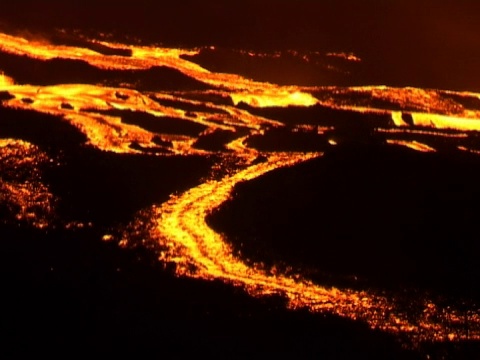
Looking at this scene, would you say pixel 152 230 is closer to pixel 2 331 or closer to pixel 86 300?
pixel 86 300

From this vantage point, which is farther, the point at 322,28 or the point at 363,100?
the point at 322,28

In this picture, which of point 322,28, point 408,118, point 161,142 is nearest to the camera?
point 161,142

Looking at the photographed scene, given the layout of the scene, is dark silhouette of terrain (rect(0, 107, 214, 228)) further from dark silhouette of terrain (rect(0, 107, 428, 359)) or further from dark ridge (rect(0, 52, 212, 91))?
dark ridge (rect(0, 52, 212, 91))

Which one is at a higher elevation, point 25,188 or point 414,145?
point 414,145

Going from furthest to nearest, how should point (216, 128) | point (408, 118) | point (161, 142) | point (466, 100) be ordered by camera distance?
point (466, 100) < point (408, 118) < point (216, 128) < point (161, 142)

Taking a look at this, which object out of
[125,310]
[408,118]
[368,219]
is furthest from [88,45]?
[125,310]

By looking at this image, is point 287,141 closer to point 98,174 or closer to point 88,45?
point 98,174

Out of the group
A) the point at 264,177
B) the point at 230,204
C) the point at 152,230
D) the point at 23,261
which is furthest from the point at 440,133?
the point at 23,261
